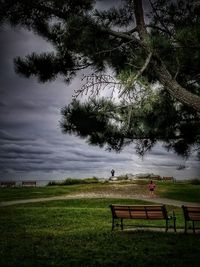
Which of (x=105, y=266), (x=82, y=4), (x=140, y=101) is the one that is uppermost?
(x=82, y=4)

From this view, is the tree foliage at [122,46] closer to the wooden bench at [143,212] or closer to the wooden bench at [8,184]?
the wooden bench at [143,212]

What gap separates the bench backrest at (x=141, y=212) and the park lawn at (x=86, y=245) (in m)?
0.50

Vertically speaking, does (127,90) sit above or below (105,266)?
above

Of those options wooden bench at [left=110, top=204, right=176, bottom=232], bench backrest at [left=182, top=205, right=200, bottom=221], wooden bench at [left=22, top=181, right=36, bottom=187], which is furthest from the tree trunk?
wooden bench at [left=22, top=181, right=36, bottom=187]

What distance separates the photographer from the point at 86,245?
33.8 feet

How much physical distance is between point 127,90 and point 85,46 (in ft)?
6.11

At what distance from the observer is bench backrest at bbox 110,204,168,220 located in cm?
1282

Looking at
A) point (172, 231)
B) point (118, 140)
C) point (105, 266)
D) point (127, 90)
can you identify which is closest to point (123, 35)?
point (127, 90)

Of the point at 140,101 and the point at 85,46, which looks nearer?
the point at 140,101

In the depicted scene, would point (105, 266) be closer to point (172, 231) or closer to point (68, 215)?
point (172, 231)

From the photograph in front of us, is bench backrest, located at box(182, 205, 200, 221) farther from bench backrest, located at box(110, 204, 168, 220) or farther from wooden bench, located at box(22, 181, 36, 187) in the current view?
wooden bench, located at box(22, 181, 36, 187)

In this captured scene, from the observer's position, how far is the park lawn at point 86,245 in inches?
325

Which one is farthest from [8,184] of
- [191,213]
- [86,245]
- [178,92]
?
[178,92]

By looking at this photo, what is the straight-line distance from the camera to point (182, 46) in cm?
972
